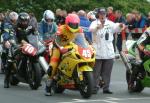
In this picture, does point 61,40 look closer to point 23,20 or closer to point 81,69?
point 81,69

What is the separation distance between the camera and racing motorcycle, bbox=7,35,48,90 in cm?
1468

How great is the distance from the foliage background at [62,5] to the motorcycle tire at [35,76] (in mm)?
24746

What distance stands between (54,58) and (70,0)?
30647mm

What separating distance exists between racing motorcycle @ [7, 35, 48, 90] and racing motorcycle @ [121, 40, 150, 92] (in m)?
1.97

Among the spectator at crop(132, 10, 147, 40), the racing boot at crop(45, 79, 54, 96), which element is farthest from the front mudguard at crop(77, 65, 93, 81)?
the spectator at crop(132, 10, 147, 40)

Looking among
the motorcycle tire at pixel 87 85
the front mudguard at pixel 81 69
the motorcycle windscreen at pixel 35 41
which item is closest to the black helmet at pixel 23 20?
the motorcycle windscreen at pixel 35 41

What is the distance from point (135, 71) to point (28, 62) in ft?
8.26

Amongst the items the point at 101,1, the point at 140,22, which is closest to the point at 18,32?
the point at 140,22

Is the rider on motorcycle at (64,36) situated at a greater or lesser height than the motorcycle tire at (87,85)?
greater

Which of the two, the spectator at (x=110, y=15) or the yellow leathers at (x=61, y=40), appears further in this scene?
the spectator at (x=110, y=15)

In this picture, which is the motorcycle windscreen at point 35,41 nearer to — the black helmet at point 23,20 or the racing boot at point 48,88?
the black helmet at point 23,20

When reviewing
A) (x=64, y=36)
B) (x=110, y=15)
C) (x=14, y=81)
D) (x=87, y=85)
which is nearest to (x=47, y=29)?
(x=14, y=81)

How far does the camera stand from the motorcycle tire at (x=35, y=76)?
1455cm

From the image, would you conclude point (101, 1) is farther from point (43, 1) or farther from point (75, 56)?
point (75, 56)
